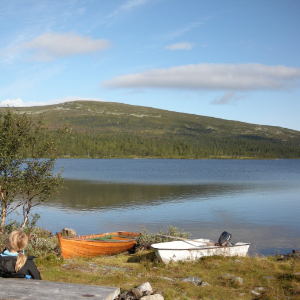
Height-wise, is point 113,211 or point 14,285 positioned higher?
point 14,285

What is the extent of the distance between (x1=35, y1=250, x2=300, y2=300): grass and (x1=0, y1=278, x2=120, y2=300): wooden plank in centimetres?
375

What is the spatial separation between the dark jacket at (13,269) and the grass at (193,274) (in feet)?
13.7

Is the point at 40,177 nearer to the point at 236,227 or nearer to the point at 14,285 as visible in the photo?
the point at 14,285

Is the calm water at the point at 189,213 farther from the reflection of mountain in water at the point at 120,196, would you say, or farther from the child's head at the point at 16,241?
the child's head at the point at 16,241

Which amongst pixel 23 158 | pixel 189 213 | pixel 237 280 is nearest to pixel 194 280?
pixel 237 280

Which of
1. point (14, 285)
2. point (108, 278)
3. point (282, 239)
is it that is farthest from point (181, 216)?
point (14, 285)

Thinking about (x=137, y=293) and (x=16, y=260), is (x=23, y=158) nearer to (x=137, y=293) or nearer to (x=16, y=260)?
(x=137, y=293)

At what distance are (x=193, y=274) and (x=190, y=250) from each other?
95.2 inches

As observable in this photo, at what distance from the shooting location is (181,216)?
3144 centimetres

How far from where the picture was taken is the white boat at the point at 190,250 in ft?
46.6

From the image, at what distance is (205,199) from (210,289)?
32920mm

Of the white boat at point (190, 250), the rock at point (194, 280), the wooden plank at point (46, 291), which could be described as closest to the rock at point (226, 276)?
the rock at point (194, 280)

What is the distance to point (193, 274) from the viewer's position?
12359 mm

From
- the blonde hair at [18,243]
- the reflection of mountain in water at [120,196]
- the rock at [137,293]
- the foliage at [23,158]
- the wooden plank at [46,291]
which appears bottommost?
the reflection of mountain in water at [120,196]
